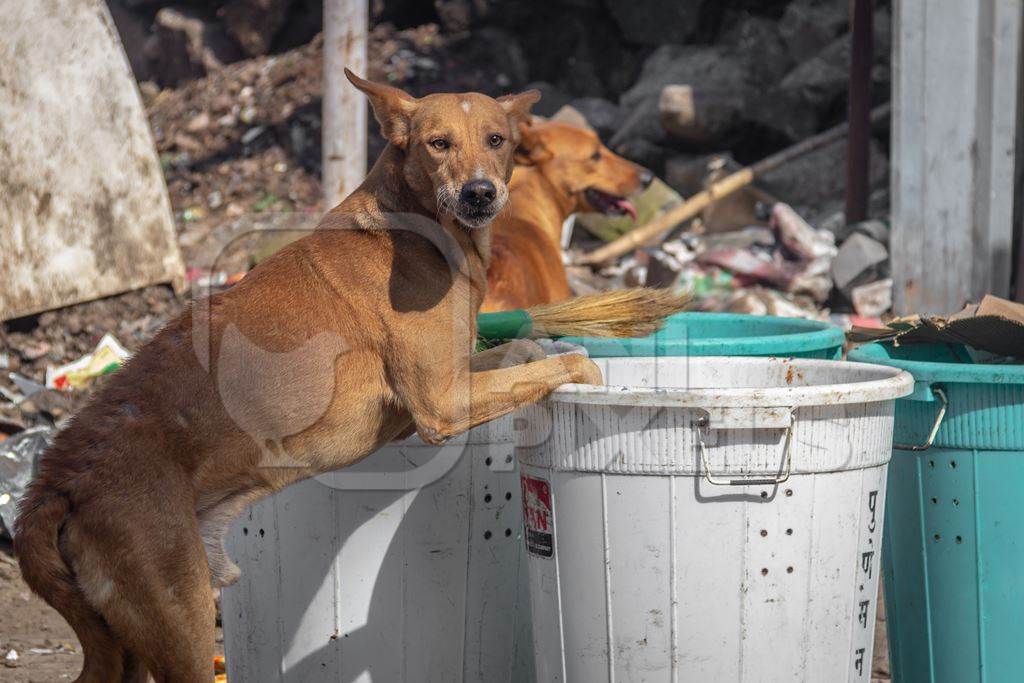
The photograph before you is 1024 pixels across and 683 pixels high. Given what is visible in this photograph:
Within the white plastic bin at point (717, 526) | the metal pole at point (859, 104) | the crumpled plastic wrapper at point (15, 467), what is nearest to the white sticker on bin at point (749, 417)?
the white plastic bin at point (717, 526)

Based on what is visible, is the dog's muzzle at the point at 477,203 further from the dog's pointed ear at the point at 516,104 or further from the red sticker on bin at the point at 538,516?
the red sticker on bin at the point at 538,516

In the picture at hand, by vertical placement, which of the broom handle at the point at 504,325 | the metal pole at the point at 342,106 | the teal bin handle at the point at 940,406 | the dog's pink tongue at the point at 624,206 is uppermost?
the metal pole at the point at 342,106

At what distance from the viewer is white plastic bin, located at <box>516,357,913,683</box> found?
2.44 meters

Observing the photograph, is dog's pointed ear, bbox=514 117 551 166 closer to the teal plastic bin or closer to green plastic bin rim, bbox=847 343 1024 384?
green plastic bin rim, bbox=847 343 1024 384

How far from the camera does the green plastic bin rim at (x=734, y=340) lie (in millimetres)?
3205

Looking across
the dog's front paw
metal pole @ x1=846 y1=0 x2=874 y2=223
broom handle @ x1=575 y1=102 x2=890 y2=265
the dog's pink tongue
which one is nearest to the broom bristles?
the dog's front paw

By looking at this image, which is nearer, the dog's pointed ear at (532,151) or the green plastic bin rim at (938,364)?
the green plastic bin rim at (938,364)

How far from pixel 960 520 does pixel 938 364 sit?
365 mm

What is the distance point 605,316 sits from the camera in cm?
360

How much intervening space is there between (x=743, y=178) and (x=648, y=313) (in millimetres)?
5551

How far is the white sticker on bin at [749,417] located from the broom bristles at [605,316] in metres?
1.19

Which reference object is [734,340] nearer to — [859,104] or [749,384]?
[749,384]

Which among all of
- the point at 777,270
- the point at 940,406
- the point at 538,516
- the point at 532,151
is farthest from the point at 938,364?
the point at 777,270

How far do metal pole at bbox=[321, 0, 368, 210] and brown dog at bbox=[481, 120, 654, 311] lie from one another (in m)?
1.11
